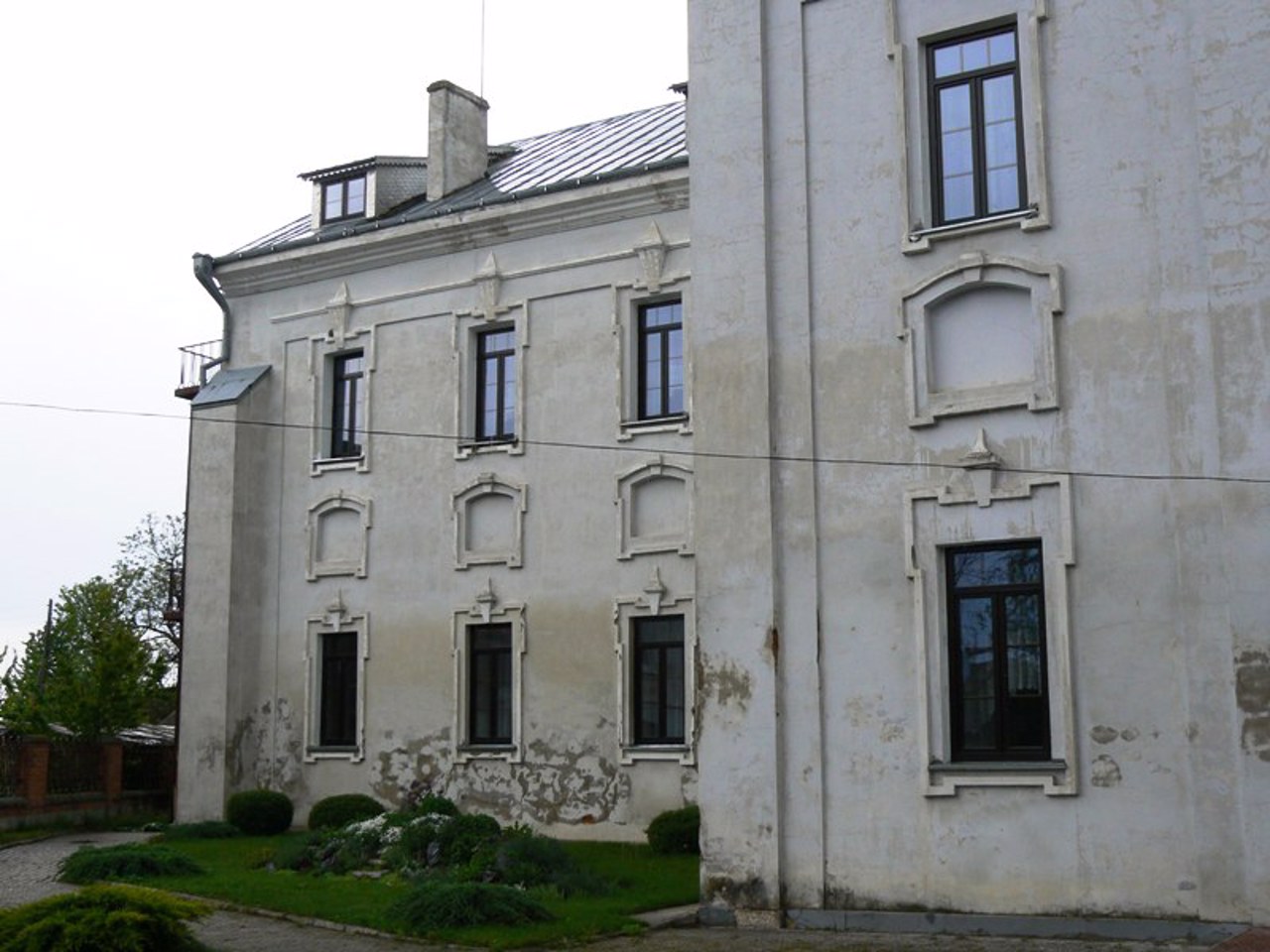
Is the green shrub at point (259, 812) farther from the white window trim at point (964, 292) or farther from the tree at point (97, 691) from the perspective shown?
the white window trim at point (964, 292)

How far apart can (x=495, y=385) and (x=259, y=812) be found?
26.1 ft

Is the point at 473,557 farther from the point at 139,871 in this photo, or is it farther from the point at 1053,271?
the point at 1053,271

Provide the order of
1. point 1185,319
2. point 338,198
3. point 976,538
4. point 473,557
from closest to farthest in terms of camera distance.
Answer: point 1185,319 → point 976,538 → point 473,557 → point 338,198

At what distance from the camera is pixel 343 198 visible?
30672mm

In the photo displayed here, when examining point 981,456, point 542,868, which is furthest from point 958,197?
point 542,868

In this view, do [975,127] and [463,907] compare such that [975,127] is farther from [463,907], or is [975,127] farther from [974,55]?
[463,907]

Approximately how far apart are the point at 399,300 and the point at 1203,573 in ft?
55.2

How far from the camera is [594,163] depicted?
27250 mm

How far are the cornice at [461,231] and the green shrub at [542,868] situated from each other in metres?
10.3

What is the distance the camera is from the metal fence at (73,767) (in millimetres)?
29172

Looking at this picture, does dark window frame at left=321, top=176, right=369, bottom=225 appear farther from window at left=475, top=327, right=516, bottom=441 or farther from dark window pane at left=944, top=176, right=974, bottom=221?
dark window pane at left=944, top=176, right=974, bottom=221

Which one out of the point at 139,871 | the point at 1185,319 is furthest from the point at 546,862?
the point at 1185,319

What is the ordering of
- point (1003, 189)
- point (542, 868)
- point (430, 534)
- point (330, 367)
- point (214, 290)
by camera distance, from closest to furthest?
point (1003, 189)
point (542, 868)
point (430, 534)
point (330, 367)
point (214, 290)

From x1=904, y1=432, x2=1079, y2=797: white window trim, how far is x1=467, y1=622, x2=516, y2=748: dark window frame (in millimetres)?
11427
